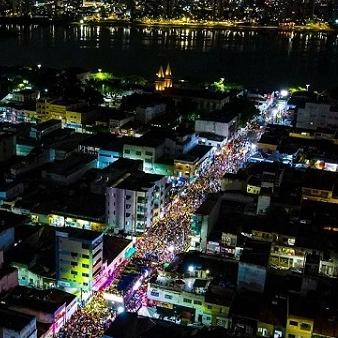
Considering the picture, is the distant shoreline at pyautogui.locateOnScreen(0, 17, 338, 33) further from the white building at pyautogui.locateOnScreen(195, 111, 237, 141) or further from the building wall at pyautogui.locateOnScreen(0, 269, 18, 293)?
the building wall at pyautogui.locateOnScreen(0, 269, 18, 293)

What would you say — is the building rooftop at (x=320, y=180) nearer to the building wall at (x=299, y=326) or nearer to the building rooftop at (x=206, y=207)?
the building rooftop at (x=206, y=207)

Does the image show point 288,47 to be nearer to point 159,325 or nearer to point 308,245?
point 308,245

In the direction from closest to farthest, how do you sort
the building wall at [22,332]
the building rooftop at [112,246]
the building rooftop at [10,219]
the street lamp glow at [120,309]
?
the building wall at [22,332]
the street lamp glow at [120,309]
the building rooftop at [112,246]
the building rooftop at [10,219]

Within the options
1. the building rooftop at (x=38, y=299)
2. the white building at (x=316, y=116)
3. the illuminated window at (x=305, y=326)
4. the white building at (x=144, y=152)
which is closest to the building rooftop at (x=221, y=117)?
the white building at (x=316, y=116)

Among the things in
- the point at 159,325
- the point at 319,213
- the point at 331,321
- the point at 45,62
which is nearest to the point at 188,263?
the point at 159,325

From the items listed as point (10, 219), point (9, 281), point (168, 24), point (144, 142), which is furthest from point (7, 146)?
point (168, 24)
